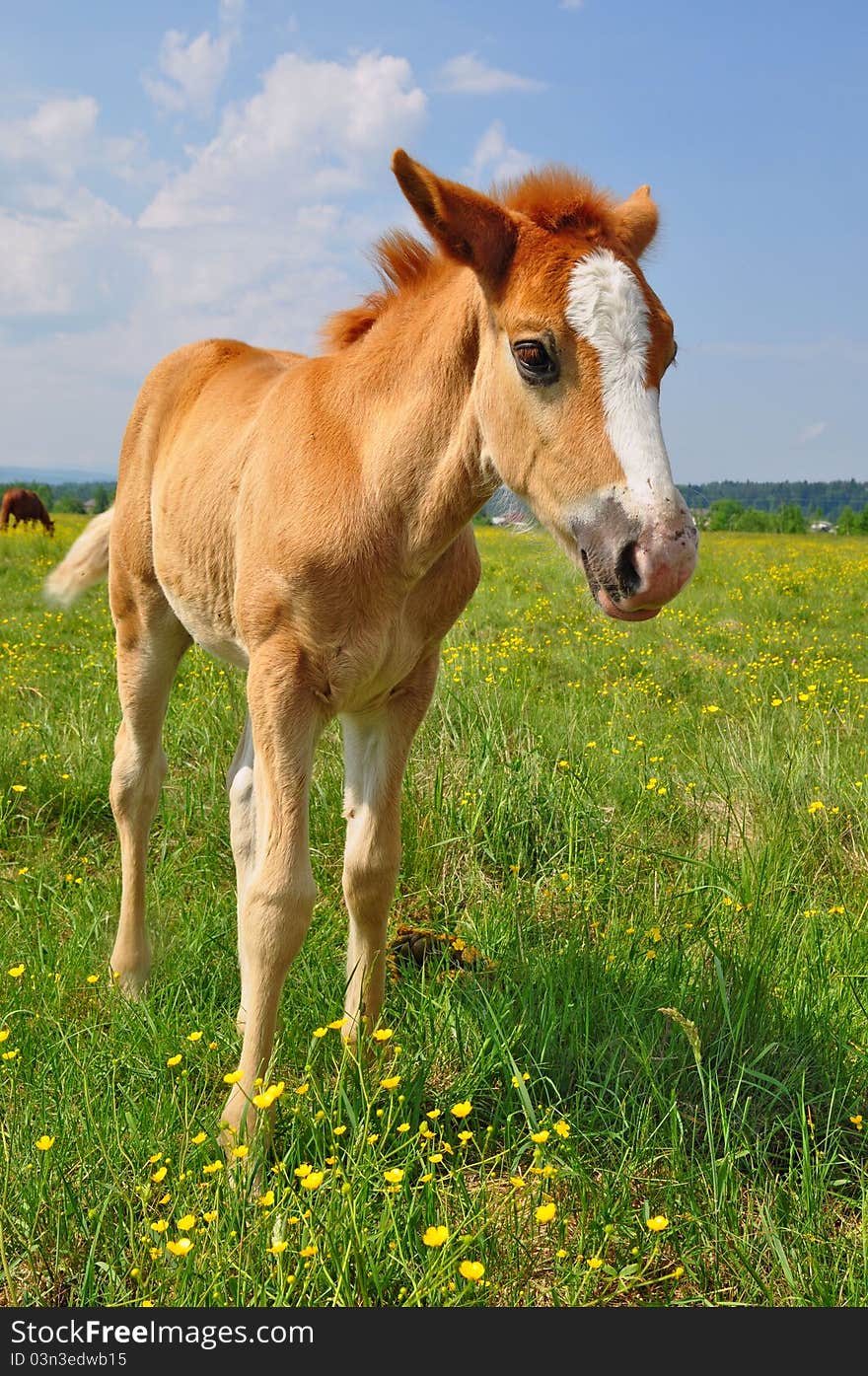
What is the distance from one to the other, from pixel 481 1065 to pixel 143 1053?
3.00ft

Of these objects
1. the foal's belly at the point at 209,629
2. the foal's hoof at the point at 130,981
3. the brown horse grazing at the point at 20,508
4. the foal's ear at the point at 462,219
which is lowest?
the foal's hoof at the point at 130,981

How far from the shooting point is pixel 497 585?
475 inches

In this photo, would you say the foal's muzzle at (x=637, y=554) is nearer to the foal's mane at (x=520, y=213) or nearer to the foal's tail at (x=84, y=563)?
the foal's mane at (x=520, y=213)

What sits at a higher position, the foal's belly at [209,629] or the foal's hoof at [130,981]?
the foal's belly at [209,629]

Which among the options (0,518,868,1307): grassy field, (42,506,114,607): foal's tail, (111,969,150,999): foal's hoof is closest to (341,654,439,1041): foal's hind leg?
(0,518,868,1307): grassy field

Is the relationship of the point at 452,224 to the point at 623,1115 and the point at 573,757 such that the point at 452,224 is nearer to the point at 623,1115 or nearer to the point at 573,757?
the point at 623,1115

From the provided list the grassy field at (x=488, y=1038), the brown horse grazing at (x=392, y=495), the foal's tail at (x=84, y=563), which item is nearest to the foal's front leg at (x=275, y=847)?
the brown horse grazing at (x=392, y=495)

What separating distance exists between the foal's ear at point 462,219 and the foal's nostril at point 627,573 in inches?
28.0

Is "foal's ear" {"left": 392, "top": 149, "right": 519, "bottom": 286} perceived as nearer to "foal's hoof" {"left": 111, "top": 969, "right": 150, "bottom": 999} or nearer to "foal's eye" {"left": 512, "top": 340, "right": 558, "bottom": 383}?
→ "foal's eye" {"left": 512, "top": 340, "right": 558, "bottom": 383}

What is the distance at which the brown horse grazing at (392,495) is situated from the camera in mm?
1982

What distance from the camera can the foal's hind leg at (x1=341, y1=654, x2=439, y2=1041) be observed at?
9.10 feet

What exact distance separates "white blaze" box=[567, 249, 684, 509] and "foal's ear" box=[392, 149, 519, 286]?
208mm

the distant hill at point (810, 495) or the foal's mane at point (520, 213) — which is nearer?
the foal's mane at point (520, 213)

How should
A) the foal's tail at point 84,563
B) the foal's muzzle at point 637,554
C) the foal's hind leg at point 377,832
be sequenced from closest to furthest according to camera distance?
the foal's muzzle at point 637,554 < the foal's hind leg at point 377,832 < the foal's tail at point 84,563
